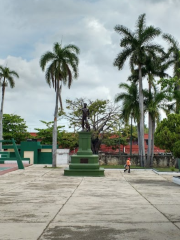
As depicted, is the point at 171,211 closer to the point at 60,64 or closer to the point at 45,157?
the point at 60,64

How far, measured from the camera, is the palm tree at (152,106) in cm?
3628

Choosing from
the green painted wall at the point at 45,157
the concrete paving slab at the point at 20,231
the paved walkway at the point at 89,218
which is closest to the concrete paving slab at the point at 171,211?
the paved walkway at the point at 89,218

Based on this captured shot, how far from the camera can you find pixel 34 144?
147 feet

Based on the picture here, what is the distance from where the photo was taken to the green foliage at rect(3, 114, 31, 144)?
184ft

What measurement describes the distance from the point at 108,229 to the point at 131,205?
3.43 m

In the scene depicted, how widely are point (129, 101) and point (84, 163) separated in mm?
16710

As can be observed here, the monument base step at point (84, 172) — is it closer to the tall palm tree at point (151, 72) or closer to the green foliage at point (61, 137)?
the tall palm tree at point (151, 72)

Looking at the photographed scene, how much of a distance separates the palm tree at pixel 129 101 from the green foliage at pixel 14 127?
78.0 ft

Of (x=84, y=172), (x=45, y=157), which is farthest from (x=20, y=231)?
(x=45, y=157)

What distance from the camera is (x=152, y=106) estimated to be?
36.3 m

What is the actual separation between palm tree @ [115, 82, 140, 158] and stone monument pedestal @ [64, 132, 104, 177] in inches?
549

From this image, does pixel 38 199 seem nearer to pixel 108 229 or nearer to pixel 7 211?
pixel 7 211

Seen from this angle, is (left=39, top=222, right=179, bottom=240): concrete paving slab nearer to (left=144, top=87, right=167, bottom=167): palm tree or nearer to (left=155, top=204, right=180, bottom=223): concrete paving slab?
(left=155, top=204, right=180, bottom=223): concrete paving slab

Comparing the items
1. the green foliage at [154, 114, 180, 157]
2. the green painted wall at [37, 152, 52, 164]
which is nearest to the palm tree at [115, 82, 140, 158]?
the green foliage at [154, 114, 180, 157]
